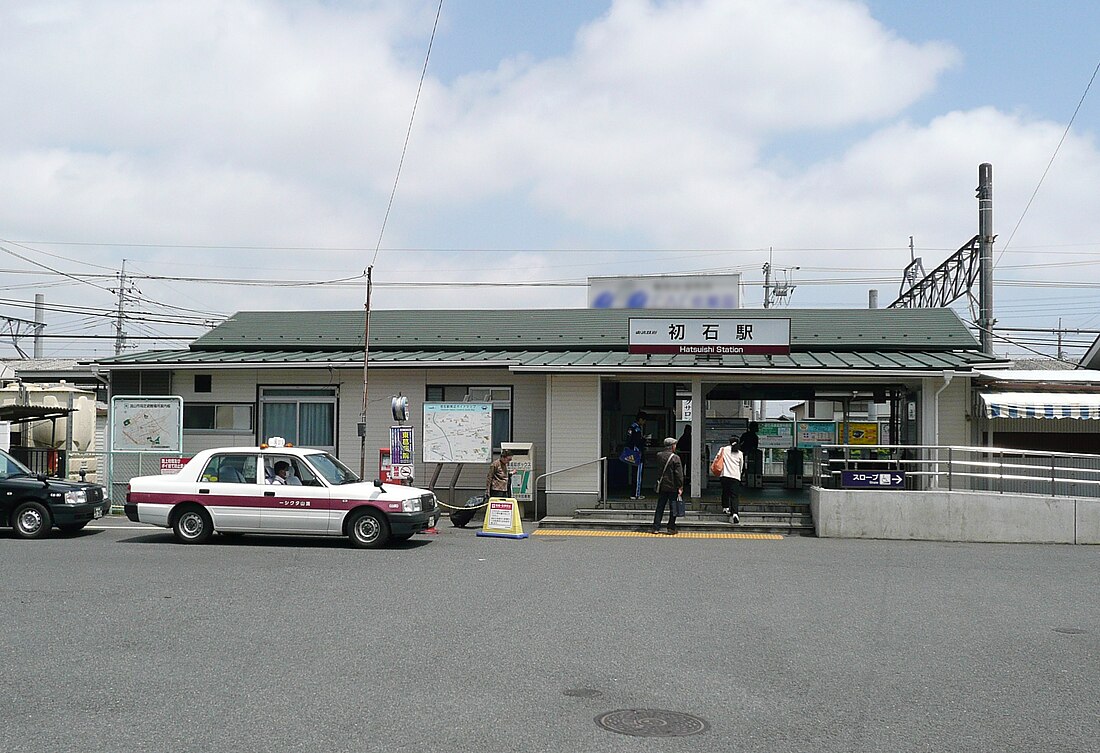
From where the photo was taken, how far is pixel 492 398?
888 inches

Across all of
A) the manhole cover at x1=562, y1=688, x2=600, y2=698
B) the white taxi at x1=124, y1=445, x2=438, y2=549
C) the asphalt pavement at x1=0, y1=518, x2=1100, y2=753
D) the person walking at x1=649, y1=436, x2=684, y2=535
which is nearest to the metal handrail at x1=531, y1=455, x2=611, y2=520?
the person walking at x1=649, y1=436, x2=684, y2=535

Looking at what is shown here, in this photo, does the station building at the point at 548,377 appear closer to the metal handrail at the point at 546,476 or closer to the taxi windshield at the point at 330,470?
the metal handrail at the point at 546,476

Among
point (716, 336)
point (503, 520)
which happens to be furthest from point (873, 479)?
point (503, 520)

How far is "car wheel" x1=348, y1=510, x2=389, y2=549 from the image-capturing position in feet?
52.2

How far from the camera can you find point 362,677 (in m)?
7.45

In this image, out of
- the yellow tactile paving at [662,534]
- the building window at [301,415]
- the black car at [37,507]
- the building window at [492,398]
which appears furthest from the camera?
the building window at [301,415]

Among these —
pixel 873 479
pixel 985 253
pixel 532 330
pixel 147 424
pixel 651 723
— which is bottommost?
pixel 651 723

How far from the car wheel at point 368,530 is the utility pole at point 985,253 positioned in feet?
58.0

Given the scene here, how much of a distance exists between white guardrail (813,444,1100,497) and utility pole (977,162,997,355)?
26.4 ft

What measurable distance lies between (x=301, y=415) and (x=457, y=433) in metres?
4.27

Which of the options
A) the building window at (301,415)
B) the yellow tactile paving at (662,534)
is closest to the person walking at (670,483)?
the yellow tactile paving at (662,534)

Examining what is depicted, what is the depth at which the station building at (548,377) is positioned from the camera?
2078cm

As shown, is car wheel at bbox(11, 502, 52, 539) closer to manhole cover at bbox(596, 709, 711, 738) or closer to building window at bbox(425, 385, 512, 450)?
building window at bbox(425, 385, 512, 450)

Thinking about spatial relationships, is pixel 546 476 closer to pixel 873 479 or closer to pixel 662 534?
pixel 662 534
